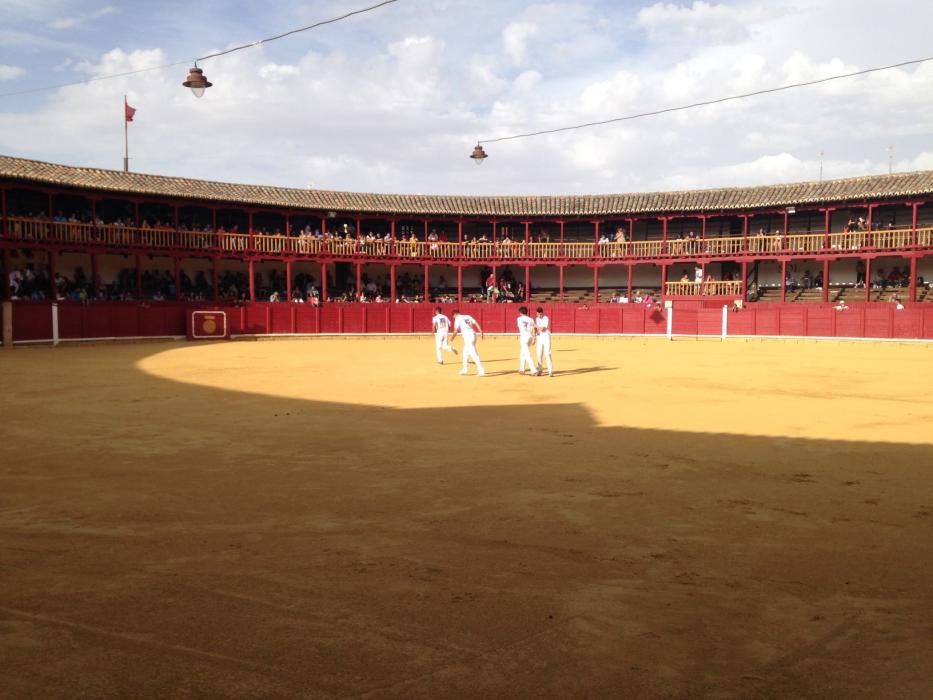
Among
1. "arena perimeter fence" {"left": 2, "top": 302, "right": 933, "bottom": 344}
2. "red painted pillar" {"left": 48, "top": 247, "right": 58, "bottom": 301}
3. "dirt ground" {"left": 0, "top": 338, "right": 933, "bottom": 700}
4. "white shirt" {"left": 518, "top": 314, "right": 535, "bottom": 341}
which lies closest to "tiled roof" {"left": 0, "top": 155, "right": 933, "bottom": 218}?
"red painted pillar" {"left": 48, "top": 247, "right": 58, "bottom": 301}

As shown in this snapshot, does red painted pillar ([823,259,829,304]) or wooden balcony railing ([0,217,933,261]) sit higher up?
wooden balcony railing ([0,217,933,261])

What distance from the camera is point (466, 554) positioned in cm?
420

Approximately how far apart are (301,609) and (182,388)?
1031cm

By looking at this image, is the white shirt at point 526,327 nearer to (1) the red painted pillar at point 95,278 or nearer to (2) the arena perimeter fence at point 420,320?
(2) the arena perimeter fence at point 420,320

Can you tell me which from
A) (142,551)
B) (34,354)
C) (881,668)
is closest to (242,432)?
(142,551)

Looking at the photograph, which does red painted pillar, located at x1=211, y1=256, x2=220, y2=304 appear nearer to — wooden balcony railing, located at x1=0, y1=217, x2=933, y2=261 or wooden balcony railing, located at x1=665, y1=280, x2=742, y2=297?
wooden balcony railing, located at x1=0, y1=217, x2=933, y2=261

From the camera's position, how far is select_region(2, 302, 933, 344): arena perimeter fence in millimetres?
25781

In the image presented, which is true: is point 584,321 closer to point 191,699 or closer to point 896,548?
point 896,548

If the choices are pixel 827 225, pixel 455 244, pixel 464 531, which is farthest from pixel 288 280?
pixel 464 531

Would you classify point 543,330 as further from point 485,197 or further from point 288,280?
point 485,197

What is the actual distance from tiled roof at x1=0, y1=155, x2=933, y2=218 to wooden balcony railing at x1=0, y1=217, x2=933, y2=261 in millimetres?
1439

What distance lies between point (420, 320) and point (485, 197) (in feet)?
28.7

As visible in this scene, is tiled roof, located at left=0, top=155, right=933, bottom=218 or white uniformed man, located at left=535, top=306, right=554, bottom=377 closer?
white uniformed man, located at left=535, top=306, right=554, bottom=377

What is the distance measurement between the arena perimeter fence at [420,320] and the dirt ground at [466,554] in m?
17.7
